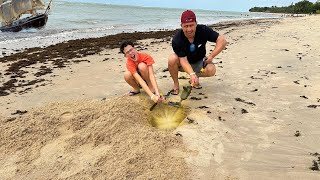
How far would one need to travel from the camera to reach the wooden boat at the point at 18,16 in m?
31.3

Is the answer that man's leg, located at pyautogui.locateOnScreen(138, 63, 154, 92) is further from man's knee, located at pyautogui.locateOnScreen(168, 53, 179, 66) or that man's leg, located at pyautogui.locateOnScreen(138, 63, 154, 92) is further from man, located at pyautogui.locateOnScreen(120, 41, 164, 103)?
man's knee, located at pyautogui.locateOnScreen(168, 53, 179, 66)

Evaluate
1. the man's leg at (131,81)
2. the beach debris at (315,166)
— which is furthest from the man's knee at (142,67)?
the beach debris at (315,166)


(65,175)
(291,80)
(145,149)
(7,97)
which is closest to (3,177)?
(65,175)

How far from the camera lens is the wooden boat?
31.3 metres

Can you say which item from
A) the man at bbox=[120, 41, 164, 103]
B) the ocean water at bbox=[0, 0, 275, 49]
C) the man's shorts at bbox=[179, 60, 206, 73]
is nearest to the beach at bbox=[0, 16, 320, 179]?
the man at bbox=[120, 41, 164, 103]

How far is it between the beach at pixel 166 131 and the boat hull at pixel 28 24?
2747 cm

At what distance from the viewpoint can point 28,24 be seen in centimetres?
3250

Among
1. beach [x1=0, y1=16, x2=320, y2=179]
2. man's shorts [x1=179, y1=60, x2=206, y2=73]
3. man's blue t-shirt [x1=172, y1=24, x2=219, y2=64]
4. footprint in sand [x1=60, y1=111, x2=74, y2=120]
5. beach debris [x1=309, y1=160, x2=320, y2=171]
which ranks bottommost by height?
beach debris [x1=309, y1=160, x2=320, y2=171]

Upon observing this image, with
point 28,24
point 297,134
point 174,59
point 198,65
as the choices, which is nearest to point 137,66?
point 174,59

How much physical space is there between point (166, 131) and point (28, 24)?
108 feet

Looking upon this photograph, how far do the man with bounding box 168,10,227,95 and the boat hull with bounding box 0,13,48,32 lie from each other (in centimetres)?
2858

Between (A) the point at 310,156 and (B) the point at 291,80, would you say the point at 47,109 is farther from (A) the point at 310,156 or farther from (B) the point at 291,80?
(B) the point at 291,80

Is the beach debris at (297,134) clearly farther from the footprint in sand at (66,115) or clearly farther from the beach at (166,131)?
the footprint in sand at (66,115)

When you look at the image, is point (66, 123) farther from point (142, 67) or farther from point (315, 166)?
point (315, 166)
